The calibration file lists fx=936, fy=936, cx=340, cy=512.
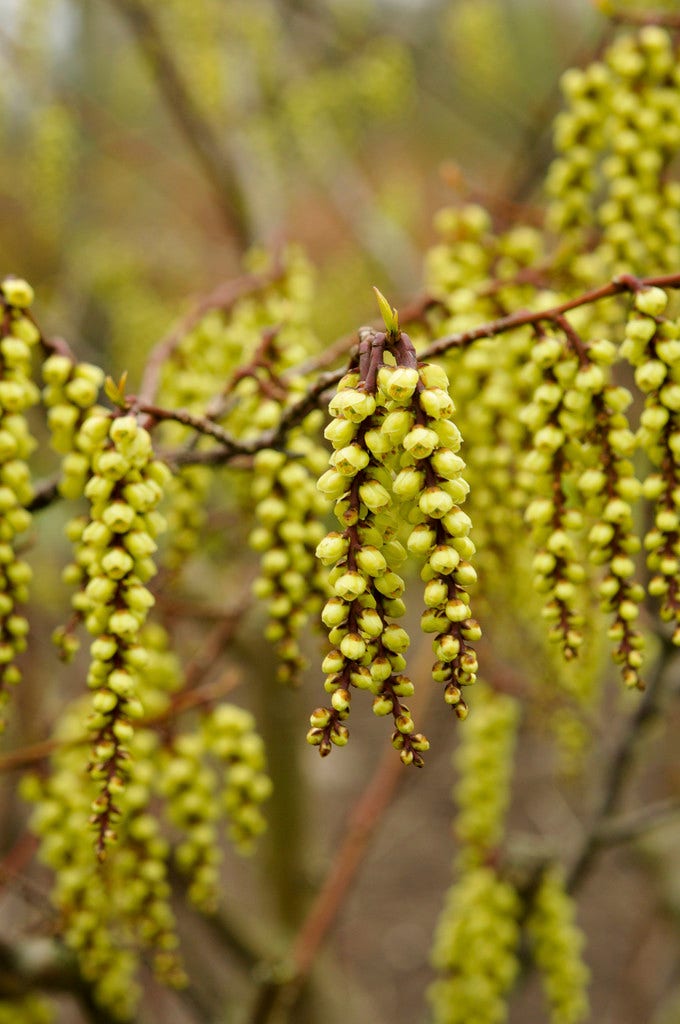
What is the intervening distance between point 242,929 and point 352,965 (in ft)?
8.68

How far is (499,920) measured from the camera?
208 centimetres

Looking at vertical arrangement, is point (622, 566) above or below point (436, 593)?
above

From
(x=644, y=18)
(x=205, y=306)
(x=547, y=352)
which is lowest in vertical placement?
(x=547, y=352)

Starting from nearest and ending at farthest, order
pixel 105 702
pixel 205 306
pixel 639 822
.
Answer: pixel 105 702 < pixel 205 306 < pixel 639 822

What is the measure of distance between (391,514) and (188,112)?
271 centimetres

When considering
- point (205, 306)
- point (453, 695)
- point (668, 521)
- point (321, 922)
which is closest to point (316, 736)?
point (453, 695)

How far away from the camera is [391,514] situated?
904 mm

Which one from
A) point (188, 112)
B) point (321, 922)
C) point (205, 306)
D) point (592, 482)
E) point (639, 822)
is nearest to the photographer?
point (592, 482)

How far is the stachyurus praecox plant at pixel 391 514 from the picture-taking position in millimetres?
876

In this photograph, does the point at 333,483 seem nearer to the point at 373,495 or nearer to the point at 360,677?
the point at 373,495

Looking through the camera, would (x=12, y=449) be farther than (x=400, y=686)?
Yes

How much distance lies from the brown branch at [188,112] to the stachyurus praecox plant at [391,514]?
1.40m

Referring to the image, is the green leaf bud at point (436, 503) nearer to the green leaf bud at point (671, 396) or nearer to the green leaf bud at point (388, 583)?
the green leaf bud at point (388, 583)

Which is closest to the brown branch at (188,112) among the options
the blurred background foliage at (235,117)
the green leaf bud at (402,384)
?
the blurred background foliage at (235,117)
